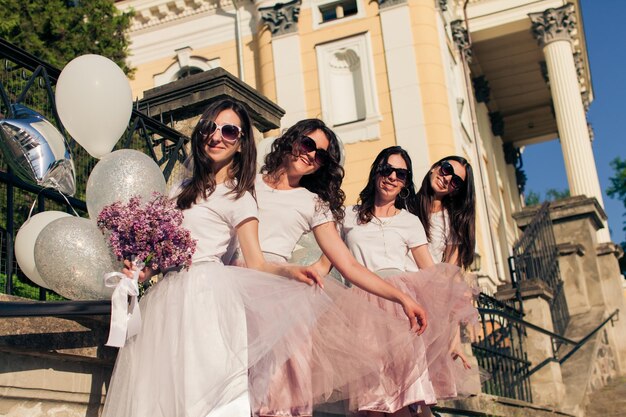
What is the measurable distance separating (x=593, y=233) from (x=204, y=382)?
412 inches

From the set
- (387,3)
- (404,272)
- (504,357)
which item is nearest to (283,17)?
(387,3)

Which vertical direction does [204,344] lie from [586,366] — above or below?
below

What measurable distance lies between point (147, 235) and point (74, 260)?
A: 91cm

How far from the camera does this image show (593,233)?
39.9 ft

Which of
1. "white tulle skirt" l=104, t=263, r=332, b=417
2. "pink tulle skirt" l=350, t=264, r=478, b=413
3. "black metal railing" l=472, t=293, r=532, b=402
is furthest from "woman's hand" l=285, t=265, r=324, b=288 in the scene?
"black metal railing" l=472, t=293, r=532, b=402

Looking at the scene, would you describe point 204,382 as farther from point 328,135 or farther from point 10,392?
point 328,135

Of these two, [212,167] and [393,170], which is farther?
[393,170]

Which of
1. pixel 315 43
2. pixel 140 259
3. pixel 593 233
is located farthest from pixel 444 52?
pixel 140 259

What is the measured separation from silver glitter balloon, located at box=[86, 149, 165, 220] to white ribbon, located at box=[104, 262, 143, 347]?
984mm

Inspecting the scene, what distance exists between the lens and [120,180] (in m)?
3.98

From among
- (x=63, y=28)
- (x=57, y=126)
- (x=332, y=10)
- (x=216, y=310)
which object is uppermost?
(x=332, y=10)

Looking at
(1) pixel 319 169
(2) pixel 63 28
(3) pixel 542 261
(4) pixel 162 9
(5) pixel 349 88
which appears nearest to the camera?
(1) pixel 319 169

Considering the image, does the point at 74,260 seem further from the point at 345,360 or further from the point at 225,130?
the point at 345,360

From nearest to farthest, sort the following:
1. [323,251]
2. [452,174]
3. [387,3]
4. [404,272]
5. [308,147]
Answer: [323,251] → [308,147] → [404,272] → [452,174] → [387,3]
